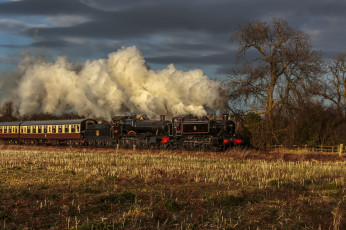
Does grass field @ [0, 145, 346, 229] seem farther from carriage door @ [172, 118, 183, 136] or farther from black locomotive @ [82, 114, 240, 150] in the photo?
carriage door @ [172, 118, 183, 136]

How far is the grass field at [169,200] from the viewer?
10.3m

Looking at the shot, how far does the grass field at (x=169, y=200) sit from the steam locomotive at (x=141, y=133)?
15.2 metres

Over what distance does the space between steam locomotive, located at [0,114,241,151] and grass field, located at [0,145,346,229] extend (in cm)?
1521

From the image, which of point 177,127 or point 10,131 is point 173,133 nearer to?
point 177,127

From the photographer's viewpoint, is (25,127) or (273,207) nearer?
(273,207)

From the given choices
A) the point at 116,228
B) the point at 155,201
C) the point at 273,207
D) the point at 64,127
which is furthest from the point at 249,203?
the point at 64,127

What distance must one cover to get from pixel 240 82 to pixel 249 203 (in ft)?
102

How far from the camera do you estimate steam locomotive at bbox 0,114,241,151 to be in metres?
34.7

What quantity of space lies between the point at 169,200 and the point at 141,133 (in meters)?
27.4

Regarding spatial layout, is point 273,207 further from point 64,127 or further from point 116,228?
point 64,127

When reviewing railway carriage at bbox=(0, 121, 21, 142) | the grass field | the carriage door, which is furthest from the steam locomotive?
the grass field

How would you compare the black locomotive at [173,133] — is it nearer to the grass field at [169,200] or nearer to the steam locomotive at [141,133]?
the steam locomotive at [141,133]

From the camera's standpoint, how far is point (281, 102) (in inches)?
1585

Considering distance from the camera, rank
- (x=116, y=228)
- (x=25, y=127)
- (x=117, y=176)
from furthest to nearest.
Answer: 1. (x=25, y=127)
2. (x=117, y=176)
3. (x=116, y=228)
